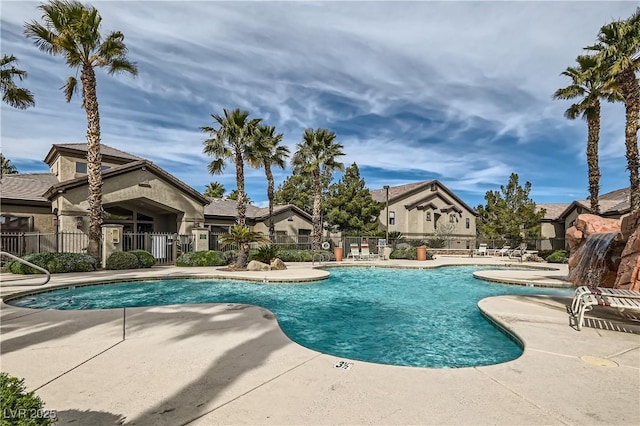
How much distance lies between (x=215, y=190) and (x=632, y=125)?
167ft

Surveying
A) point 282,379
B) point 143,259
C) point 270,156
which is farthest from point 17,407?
point 270,156

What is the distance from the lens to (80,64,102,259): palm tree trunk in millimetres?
16734

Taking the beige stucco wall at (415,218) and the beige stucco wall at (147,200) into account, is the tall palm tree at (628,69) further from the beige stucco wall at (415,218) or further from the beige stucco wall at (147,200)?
the beige stucco wall at (147,200)

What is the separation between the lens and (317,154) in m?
26.7

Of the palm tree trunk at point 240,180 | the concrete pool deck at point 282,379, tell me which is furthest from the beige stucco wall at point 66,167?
the concrete pool deck at point 282,379

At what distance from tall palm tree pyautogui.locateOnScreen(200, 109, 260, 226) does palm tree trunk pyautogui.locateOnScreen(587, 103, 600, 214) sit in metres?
21.1

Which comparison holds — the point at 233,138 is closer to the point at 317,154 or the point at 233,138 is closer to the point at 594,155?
the point at 317,154

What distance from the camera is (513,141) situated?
31.7m

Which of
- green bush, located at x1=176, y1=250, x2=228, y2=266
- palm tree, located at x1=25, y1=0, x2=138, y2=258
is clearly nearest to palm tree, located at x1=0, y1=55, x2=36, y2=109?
palm tree, located at x1=25, y1=0, x2=138, y2=258

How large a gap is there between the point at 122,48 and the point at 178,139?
34.8 ft

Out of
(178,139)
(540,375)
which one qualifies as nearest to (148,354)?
(540,375)

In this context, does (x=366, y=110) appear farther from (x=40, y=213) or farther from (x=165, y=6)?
(x=40, y=213)

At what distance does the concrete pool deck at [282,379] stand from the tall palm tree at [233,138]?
1547 cm

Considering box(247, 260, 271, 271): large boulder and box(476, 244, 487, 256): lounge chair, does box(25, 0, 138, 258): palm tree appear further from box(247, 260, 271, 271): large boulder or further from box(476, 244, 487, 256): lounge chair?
box(476, 244, 487, 256): lounge chair
